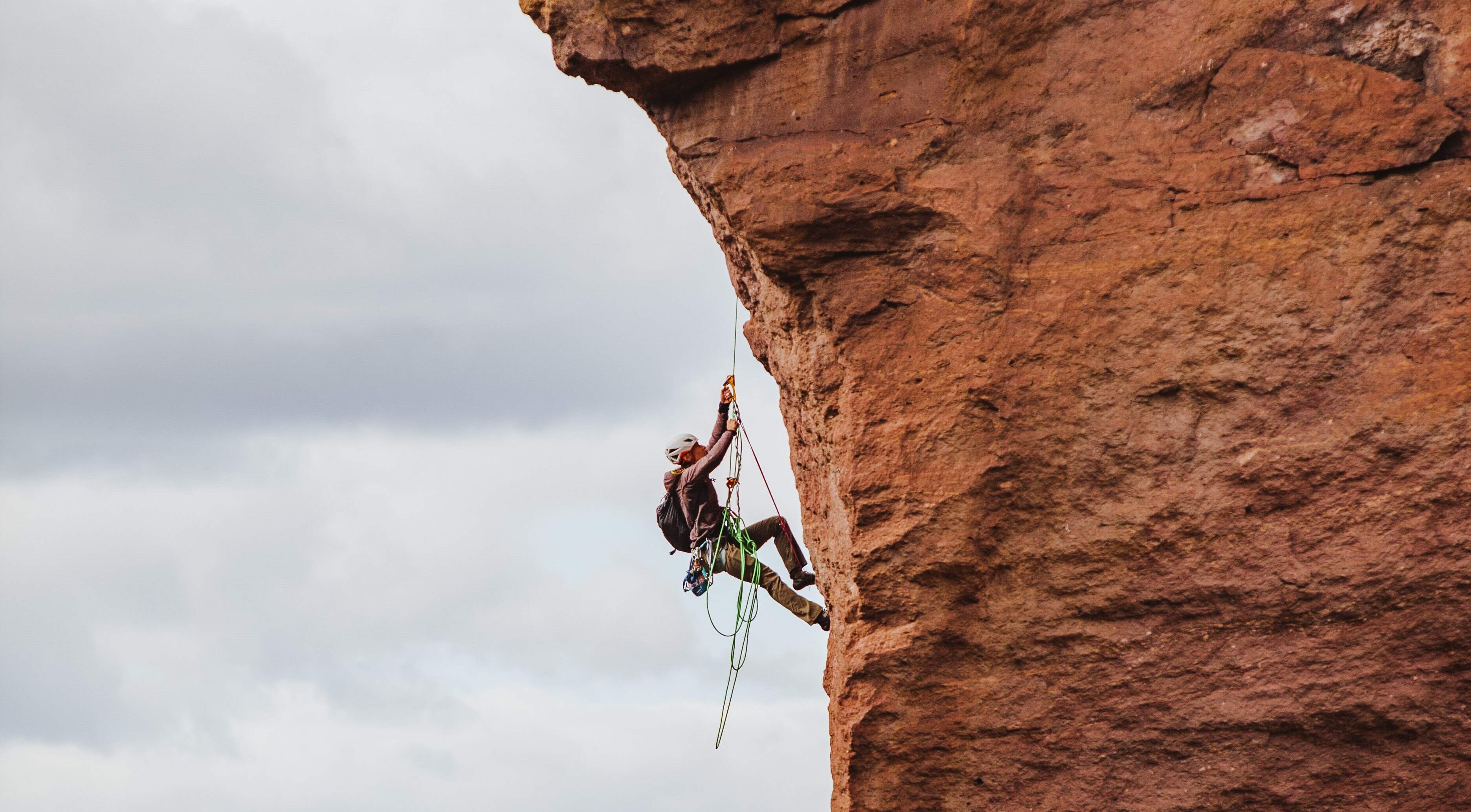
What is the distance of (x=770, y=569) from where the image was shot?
10.9m

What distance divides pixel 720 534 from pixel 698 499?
0.30 m

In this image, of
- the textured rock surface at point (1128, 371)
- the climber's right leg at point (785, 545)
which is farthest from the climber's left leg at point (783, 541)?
the textured rock surface at point (1128, 371)

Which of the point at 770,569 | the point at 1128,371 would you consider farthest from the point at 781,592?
the point at 1128,371

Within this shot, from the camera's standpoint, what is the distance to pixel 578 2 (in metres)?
8.73

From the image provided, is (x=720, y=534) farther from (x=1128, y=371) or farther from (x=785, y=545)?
(x=1128, y=371)

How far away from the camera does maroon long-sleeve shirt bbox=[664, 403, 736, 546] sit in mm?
10539

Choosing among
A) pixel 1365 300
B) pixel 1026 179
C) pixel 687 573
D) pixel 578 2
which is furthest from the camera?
pixel 687 573

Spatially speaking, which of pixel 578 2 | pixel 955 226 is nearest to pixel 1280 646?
pixel 955 226

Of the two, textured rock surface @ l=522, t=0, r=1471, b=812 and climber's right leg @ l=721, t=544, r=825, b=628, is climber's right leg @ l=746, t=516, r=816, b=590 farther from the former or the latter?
textured rock surface @ l=522, t=0, r=1471, b=812

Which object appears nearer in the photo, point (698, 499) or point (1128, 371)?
point (1128, 371)

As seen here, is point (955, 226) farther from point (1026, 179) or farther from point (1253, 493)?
point (1253, 493)

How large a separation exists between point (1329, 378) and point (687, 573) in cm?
504

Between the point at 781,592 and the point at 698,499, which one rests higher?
the point at 698,499

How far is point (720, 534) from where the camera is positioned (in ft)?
35.5
